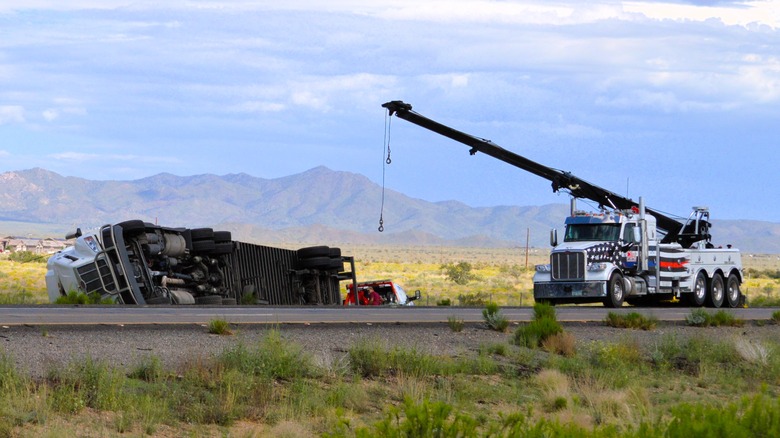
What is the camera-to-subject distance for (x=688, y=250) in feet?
129

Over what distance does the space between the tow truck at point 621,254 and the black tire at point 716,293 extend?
0.11 ft

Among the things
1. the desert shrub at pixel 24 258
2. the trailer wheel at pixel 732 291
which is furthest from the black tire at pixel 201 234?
the desert shrub at pixel 24 258

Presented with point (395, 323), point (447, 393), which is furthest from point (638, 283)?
point (447, 393)

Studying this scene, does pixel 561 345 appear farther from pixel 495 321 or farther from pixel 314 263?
pixel 314 263

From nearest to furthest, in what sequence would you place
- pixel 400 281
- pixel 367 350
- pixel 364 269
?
pixel 367 350, pixel 400 281, pixel 364 269

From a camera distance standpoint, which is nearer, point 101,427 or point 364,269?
point 101,427

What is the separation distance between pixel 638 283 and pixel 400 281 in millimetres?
40952

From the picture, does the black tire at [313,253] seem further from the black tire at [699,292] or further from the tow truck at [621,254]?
the black tire at [699,292]

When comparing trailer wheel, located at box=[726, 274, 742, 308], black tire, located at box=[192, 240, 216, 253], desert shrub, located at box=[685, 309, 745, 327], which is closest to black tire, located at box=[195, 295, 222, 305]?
black tire, located at box=[192, 240, 216, 253]

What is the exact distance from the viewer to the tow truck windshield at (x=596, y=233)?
122ft

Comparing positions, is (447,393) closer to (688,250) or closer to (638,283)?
(638,283)

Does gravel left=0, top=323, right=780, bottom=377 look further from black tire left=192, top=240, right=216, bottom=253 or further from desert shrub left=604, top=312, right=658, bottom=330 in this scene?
black tire left=192, top=240, right=216, bottom=253

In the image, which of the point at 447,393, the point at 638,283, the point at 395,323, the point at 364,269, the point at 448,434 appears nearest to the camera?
the point at 448,434

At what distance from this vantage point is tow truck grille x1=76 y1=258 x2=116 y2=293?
1166 inches
